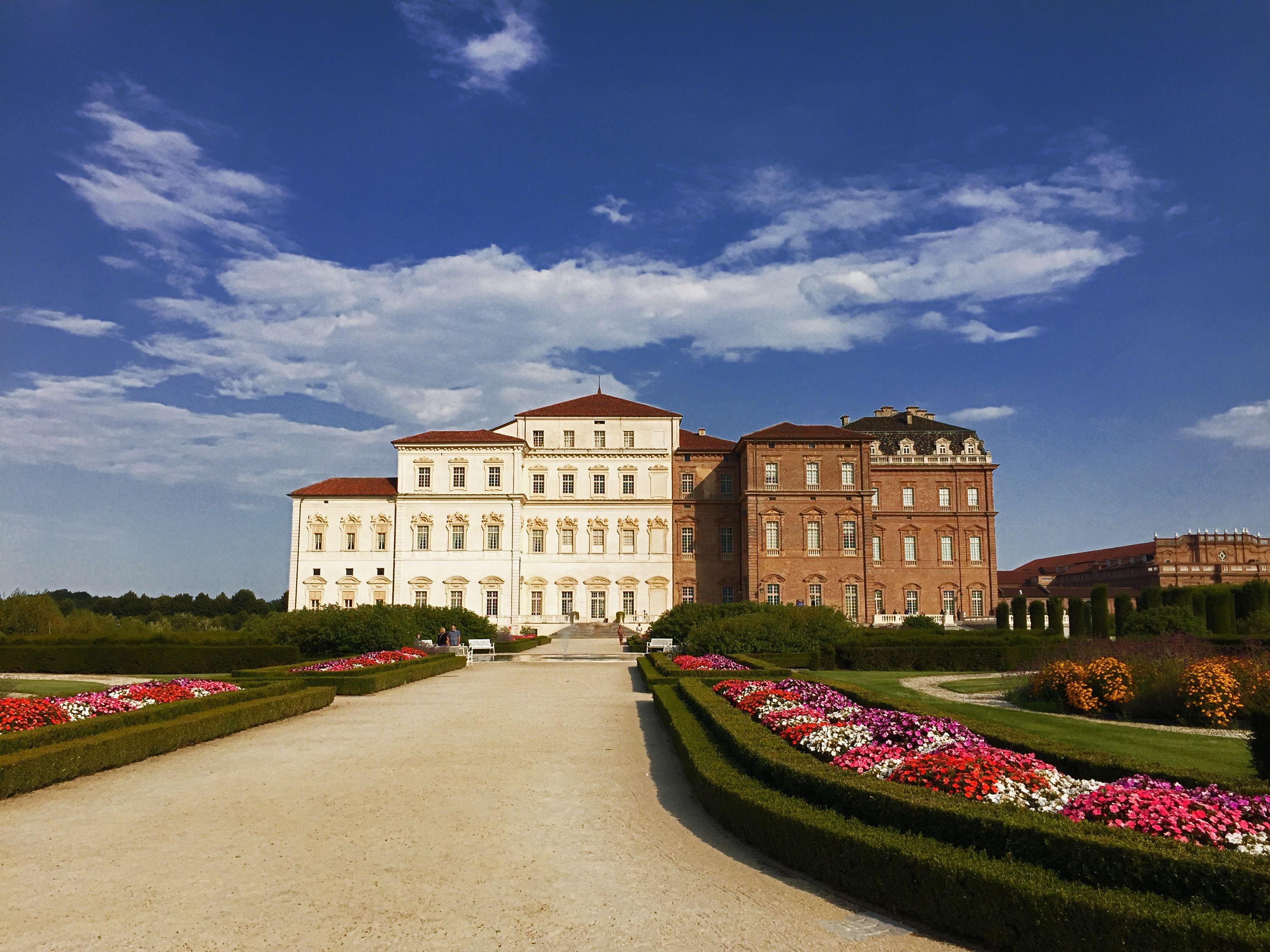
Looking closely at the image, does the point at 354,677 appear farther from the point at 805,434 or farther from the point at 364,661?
the point at 805,434

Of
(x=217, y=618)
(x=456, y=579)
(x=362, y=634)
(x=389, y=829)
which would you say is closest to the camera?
(x=389, y=829)

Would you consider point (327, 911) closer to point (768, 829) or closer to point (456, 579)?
point (768, 829)

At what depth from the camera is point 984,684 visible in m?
17.6

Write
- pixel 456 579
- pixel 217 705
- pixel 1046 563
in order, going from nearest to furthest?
pixel 217 705
pixel 456 579
pixel 1046 563

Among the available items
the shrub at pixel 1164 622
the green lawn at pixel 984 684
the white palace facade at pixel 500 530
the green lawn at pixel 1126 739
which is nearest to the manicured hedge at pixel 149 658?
the green lawn at pixel 984 684

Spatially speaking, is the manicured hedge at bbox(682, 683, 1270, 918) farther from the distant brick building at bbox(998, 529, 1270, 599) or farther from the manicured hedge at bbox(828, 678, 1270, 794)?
the distant brick building at bbox(998, 529, 1270, 599)

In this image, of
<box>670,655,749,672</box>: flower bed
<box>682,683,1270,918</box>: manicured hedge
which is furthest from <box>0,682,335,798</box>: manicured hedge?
<box>670,655,749,672</box>: flower bed

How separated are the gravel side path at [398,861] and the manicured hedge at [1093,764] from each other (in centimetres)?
269

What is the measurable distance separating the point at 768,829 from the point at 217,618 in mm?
44135

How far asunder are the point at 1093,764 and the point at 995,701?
8538 millimetres

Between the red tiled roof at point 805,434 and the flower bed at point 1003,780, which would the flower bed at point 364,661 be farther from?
the red tiled roof at point 805,434

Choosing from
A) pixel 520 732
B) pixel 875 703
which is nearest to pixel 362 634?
pixel 520 732

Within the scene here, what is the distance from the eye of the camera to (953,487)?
52.2 meters

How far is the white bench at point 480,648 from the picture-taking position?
2880 cm
